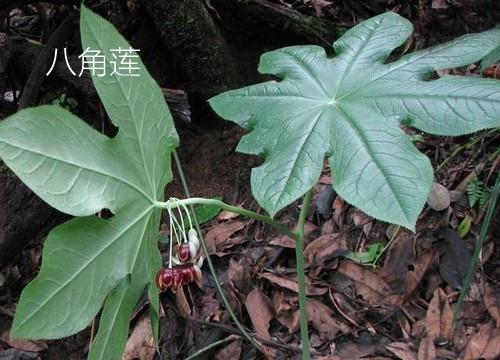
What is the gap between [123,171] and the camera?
91 centimetres

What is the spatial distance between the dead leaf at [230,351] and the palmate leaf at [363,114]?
692 millimetres

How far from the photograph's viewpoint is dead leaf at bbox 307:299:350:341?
159cm

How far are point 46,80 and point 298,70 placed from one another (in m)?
1.13

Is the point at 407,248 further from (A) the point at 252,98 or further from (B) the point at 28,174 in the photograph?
(B) the point at 28,174

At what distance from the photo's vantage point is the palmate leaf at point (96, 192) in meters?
0.83

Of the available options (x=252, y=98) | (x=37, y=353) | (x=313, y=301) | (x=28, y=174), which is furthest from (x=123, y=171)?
(x=37, y=353)

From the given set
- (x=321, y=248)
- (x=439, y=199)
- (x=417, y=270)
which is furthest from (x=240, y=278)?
(x=439, y=199)

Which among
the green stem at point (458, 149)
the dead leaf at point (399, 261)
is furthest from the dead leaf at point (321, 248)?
the green stem at point (458, 149)

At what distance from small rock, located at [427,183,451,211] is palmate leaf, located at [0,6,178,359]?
0.99 meters

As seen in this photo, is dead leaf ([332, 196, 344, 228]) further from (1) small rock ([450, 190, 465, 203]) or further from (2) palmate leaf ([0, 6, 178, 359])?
(2) palmate leaf ([0, 6, 178, 359])

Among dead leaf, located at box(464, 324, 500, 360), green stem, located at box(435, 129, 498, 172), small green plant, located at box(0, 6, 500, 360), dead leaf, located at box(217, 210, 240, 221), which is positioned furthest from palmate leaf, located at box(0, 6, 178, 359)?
green stem, located at box(435, 129, 498, 172)

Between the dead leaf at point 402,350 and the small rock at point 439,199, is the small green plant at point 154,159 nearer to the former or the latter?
the dead leaf at point 402,350

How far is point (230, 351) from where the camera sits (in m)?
1.62

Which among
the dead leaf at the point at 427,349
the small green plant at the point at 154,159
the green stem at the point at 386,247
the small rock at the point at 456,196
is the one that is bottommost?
the dead leaf at the point at 427,349
